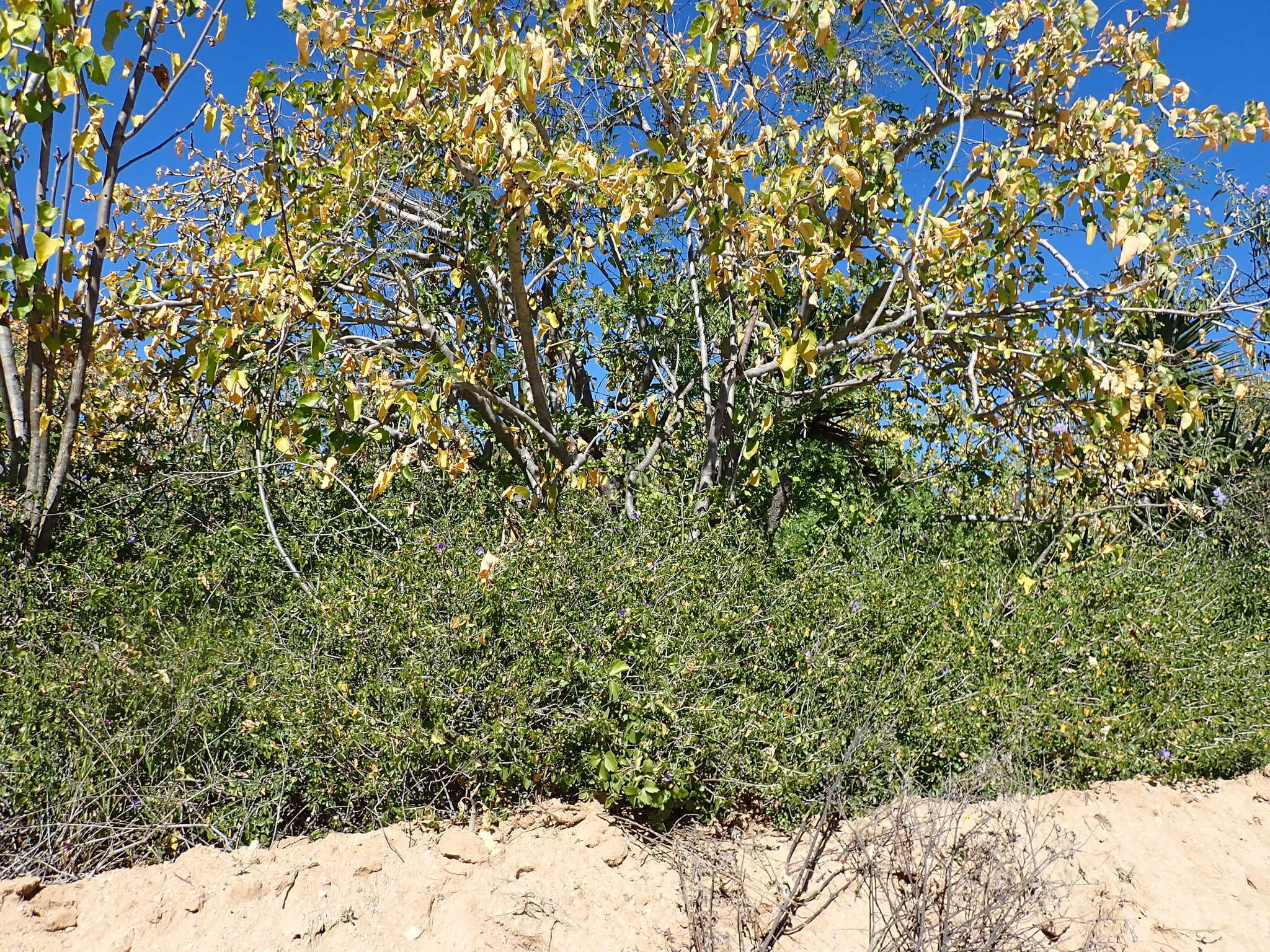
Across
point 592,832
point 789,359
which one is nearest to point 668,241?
point 789,359

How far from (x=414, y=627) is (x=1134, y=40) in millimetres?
3866

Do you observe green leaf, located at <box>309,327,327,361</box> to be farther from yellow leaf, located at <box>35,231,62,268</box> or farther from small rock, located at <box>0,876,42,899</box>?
small rock, located at <box>0,876,42,899</box>

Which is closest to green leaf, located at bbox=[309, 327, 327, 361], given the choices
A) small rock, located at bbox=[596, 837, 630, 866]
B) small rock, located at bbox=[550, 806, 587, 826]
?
small rock, located at bbox=[550, 806, 587, 826]

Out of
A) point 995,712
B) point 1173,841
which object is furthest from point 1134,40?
point 1173,841

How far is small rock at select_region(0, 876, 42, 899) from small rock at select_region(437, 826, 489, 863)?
1086 millimetres

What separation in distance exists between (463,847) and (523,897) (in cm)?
28

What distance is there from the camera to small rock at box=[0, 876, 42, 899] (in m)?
2.62

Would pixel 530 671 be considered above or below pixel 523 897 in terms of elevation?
above

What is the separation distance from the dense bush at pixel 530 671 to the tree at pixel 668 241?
65 cm

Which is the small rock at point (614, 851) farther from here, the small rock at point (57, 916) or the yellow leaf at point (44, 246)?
the yellow leaf at point (44, 246)

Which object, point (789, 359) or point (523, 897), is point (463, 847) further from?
point (789, 359)

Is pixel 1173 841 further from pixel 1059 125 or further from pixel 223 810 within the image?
pixel 223 810

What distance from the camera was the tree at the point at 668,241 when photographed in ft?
12.6

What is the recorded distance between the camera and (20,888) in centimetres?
263
